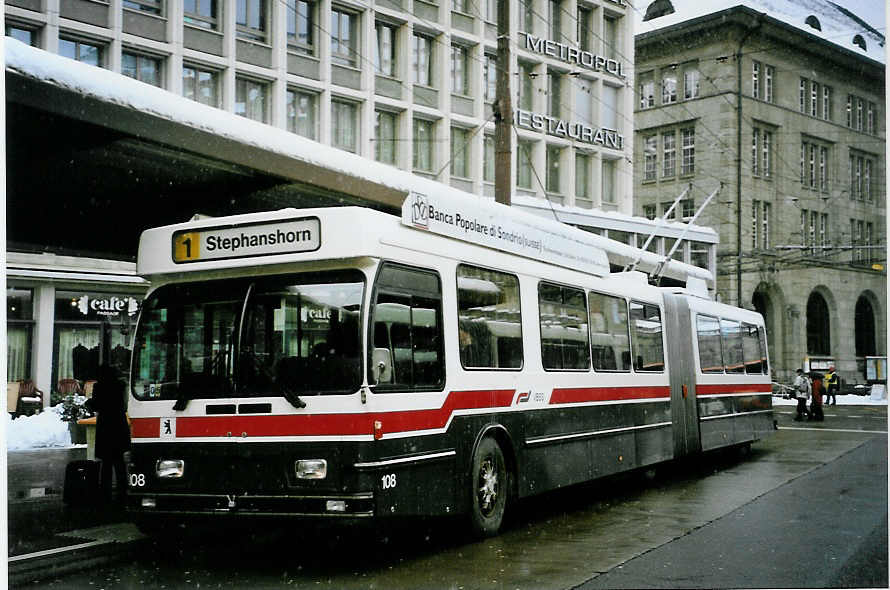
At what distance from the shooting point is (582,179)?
3147 centimetres

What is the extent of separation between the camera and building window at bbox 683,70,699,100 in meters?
32.0

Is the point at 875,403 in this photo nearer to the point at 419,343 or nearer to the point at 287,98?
the point at 287,98

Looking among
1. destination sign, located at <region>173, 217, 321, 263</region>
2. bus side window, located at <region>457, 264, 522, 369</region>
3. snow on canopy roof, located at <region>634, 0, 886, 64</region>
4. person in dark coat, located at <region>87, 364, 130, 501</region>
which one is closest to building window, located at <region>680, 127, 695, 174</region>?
snow on canopy roof, located at <region>634, 0, 886, 64</region>

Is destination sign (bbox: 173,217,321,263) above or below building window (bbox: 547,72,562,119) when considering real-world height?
below

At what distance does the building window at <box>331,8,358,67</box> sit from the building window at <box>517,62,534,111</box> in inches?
147

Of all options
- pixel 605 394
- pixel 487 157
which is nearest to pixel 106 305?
pixel 487 157

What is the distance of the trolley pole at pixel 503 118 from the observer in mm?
16609

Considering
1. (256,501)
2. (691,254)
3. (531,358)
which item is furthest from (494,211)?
(691,254)

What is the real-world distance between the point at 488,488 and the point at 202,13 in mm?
9535

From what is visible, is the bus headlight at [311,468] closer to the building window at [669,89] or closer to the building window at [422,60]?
the building window at [422,60]

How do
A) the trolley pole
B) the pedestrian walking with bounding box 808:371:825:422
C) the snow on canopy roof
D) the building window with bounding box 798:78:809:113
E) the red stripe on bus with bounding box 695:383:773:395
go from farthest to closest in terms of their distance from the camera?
1. the pedestrian walking with bounding box 808:371:825:422
2. the building window with bounding box 798:78:809:113
3. the red stripe on bus with bounding box 695:383:773:395
4. the trolley pole
5. the snow on canopy roof

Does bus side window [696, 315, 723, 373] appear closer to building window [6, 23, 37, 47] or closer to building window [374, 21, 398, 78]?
building window [374, 21, 398, 78]

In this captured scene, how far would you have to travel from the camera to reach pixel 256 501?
26.8 feet

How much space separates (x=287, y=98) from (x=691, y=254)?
2347 centimetres
